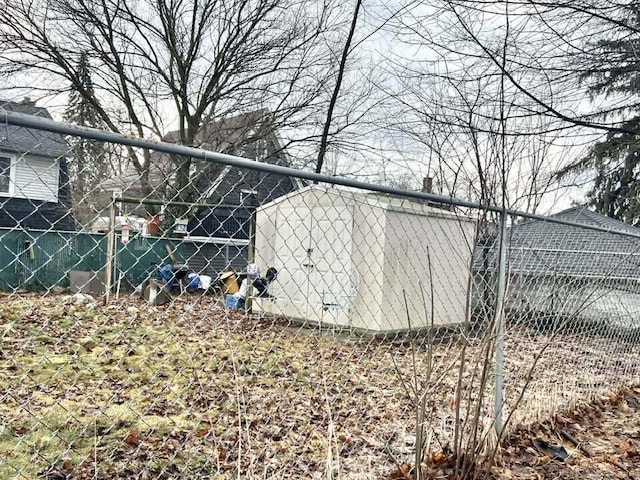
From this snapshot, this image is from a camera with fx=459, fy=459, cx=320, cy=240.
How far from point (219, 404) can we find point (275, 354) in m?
2.03

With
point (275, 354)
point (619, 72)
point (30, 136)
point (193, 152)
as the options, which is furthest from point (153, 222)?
point (619, 72)

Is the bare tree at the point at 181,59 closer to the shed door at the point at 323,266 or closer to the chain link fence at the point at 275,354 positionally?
the shed door at the point at 323,266

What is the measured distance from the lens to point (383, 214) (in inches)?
287

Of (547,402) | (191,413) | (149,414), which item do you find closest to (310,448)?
(191,413)

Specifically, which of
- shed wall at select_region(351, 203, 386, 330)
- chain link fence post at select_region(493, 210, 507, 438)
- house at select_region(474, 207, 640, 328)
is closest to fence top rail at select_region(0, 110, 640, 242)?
chain link fence post at select_region(493, 210, 507, 438)

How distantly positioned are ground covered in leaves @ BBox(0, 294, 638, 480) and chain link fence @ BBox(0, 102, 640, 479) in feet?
0.07

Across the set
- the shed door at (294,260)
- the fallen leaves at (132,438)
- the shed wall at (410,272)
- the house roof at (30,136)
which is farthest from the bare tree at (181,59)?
the house roof at (30,136)

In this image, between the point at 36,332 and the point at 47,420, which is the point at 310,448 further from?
the point at 36,332

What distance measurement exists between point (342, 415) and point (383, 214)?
Answer: 13.2 ft

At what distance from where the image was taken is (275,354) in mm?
→ 5941

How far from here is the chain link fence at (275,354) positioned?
2248mm

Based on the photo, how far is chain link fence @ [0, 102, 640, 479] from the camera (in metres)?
2.25

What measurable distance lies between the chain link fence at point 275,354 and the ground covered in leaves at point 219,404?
0.8 inches

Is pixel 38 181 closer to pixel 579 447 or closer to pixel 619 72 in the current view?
pixel 579 447
